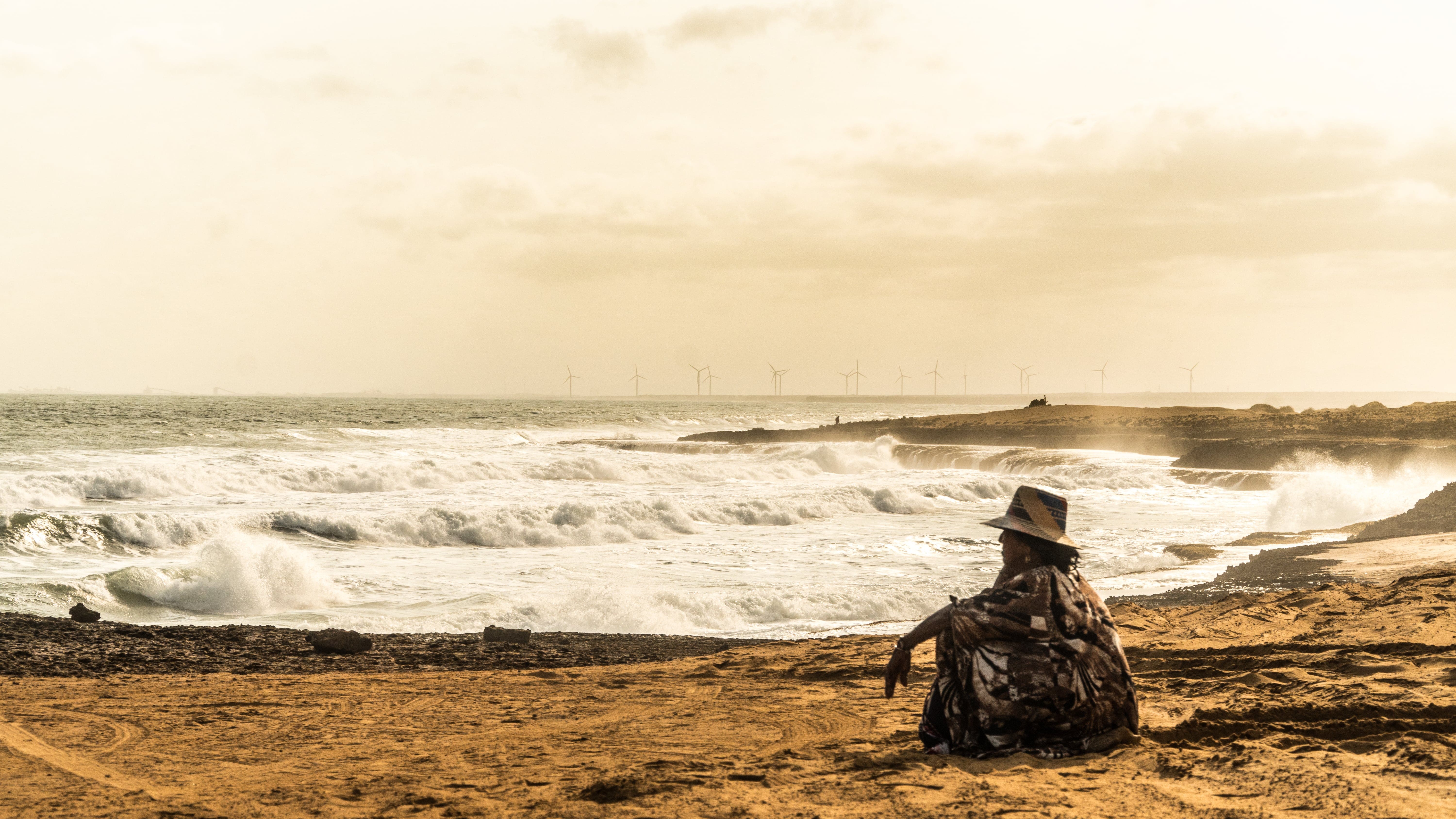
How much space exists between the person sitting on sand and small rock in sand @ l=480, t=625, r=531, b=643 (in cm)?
596

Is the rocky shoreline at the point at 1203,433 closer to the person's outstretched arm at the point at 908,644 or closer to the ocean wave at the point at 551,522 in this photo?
the ocean wave at the point at 551,522

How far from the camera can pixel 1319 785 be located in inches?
A: 157

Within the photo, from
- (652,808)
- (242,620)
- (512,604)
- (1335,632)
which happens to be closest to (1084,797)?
(652,808)

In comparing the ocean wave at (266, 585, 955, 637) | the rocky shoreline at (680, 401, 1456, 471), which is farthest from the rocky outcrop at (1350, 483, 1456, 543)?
the rocky shoreline at (680, 401, 1456, 471)

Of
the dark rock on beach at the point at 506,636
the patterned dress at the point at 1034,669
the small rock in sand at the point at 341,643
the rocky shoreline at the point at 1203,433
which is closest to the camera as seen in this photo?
the patterned dress at the point at 1034,669

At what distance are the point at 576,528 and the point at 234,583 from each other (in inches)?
317

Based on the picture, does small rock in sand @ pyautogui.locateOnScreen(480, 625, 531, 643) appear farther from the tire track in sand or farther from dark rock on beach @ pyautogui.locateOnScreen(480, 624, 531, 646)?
the tire track in sand

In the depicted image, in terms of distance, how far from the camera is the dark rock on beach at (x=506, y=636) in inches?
380

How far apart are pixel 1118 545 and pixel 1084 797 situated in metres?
14.8

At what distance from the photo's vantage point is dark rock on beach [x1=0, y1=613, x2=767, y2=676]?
8.31m

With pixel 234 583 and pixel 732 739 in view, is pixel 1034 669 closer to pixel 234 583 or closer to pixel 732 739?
pixel 732 739

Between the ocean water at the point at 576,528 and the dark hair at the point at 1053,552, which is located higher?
the dark hair at the point at 1053,552

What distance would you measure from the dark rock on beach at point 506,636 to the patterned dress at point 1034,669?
19.6 feet

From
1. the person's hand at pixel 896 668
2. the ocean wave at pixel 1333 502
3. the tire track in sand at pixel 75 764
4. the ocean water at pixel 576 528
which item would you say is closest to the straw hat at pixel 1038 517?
the person's hand at pixel 896 668
